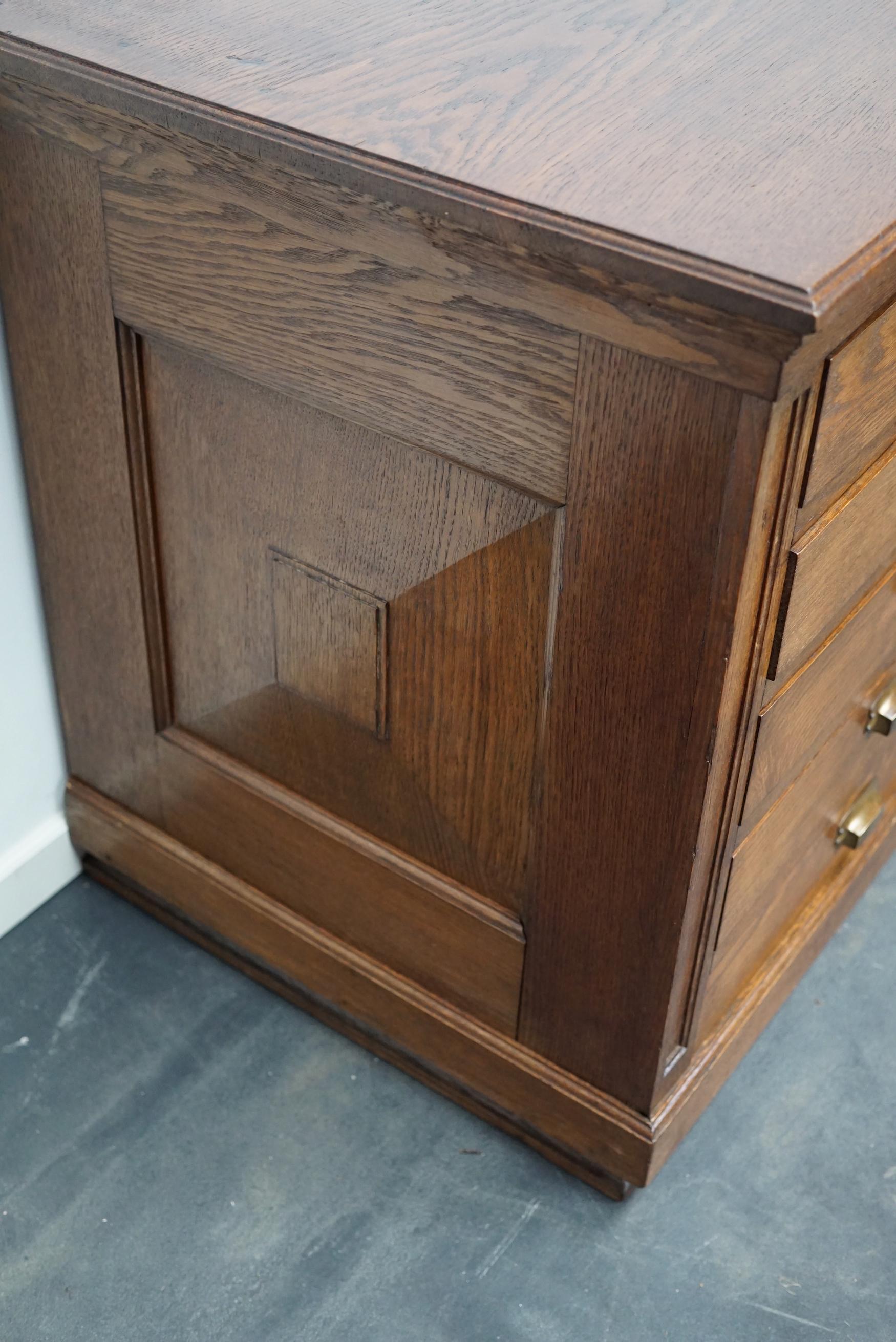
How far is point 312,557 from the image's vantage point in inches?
38.4

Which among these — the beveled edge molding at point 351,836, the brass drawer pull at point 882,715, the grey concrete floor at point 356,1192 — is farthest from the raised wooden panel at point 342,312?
the grey concrete floor at point 356,1192

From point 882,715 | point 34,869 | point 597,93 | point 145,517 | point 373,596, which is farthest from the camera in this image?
point 34,869

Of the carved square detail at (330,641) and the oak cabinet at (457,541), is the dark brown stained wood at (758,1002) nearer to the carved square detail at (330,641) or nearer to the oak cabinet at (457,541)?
the oak cabinet at (457,541)

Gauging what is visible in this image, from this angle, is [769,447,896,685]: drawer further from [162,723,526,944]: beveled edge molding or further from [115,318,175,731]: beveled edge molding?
[115,318,175,731]: beveled edge molding

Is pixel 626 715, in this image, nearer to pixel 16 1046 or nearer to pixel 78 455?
pixel 78 455

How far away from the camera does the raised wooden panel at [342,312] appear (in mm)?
781

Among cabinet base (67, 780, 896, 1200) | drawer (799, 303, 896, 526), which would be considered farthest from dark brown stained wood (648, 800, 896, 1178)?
drawer (799, 303, 896, 526)

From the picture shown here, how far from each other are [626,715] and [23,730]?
616 millimetres

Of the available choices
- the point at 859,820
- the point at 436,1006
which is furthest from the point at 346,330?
the point at 859,820

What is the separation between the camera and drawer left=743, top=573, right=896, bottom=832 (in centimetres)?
94

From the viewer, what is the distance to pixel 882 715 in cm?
116

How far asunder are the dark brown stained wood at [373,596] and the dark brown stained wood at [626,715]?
0.03 meters

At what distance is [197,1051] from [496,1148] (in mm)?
271

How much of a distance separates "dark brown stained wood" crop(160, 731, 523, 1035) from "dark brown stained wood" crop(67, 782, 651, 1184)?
1 centimetres
